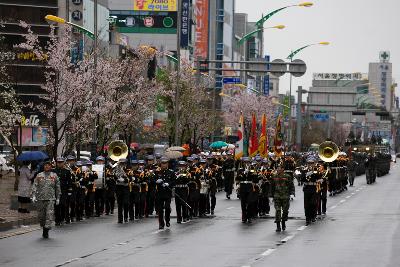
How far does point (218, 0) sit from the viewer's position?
485 ft

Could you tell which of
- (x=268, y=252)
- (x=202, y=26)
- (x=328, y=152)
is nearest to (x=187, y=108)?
(x=328, y=152)

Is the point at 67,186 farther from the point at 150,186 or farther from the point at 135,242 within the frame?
the point at 135,242

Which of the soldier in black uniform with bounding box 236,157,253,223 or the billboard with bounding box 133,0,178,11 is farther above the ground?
the billboard with bounding box 133,0,178,11

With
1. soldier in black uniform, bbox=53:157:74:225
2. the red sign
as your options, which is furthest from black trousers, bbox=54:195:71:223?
the red sign

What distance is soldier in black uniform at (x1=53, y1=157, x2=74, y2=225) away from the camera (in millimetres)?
29266

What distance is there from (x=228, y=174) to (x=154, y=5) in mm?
90580

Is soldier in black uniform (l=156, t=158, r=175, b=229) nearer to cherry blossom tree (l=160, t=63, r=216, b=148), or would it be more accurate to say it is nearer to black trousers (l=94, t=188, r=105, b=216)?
black trousers (l=94, t=188, r=105, b=216)

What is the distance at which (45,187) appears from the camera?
2539 cm

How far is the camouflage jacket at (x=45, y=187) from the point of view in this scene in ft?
83.0

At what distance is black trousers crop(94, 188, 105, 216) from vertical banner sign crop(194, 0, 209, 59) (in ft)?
354

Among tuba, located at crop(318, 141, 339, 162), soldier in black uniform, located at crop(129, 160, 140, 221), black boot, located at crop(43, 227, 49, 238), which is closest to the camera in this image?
black boot, located at crop(43, 227, 49, 238)

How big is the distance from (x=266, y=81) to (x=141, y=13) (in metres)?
41.2

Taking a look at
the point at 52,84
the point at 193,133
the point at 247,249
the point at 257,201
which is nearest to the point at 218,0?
the point at 193,133

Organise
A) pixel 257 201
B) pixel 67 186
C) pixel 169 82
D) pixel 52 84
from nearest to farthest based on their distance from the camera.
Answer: pixel 67 186 < pixel 257 201 < pixel 52 84 < pixel 169 82
